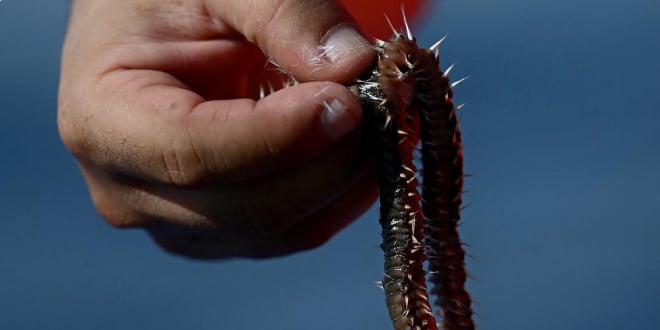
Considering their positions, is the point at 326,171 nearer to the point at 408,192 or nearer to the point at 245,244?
the point at 408,192

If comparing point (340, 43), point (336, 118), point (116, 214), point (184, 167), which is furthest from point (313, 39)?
point (116, 214)

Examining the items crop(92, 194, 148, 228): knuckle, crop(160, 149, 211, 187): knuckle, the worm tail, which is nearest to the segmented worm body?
the worm tail

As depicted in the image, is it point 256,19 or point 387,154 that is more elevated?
point 256,19

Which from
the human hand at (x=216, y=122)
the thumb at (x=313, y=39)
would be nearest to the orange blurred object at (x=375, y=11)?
the human hand at (x=216, y=122)

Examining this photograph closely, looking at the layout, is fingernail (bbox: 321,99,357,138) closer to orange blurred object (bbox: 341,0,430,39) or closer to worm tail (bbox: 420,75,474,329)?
worm tail (bbox: 420,75,474,329)

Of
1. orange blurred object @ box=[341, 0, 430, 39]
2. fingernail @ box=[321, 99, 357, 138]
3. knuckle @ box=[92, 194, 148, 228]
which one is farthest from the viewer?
orange blurred object @ box=[341, 0, 430, 39]

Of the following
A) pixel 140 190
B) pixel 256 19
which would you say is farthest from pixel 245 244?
pixel 256 19

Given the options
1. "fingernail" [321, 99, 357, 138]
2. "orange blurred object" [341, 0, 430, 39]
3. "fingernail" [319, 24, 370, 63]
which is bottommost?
"fingernail" [321, 99, 357, 138]
